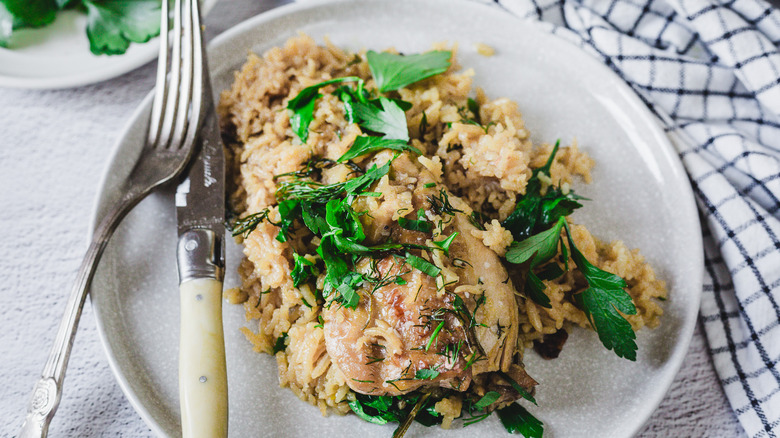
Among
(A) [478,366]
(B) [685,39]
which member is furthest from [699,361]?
(B) [685,39]

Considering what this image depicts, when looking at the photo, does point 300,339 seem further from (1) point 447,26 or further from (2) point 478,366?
(1) point 447,26

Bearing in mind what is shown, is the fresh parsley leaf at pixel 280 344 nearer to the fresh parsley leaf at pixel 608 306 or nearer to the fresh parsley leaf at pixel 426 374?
the fresh parsley leaf at pixel 426 374

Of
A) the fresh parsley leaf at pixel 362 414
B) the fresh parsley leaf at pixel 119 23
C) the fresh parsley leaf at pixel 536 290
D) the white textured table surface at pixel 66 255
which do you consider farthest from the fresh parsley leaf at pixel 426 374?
the fresh parsley leaf at pixel 119 23

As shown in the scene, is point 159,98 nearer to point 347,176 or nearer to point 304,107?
point 304,107

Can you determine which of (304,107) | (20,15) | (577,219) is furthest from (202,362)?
(20,15)

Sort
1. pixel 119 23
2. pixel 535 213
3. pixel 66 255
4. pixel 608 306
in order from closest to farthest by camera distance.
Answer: pixel 608 306, pixel 535 213, pixel 66 255, pixel 119 23
